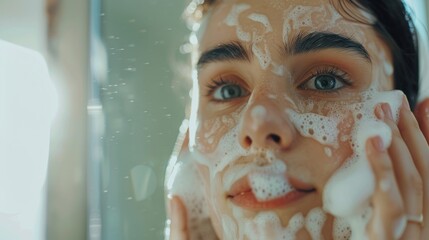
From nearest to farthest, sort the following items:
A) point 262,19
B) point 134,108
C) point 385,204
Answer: point 385,204 < point 262,19 < point 134,108

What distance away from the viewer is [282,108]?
79cm

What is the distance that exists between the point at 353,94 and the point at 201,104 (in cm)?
24

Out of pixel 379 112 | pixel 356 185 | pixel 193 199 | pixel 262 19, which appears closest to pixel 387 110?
pixel 379 112

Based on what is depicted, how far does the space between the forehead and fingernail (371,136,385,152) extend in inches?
5.6

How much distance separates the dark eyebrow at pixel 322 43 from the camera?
803 mm

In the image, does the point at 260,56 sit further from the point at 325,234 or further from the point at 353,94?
the point at 325,234

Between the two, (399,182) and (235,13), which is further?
(235,13)

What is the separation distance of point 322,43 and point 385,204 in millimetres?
233

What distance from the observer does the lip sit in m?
0.76

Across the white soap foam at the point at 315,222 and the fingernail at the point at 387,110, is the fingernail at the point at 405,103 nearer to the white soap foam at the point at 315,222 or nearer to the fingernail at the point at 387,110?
the fingernail at the point at 387,110

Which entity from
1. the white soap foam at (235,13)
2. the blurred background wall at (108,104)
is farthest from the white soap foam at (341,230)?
the blurred background wall at (108,104)

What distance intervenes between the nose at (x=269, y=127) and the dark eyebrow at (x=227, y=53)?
9cm

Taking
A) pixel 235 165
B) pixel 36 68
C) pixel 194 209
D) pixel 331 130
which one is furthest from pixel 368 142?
pixel 36 68

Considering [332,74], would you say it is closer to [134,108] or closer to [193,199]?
[193,199]
